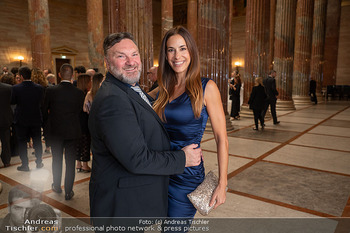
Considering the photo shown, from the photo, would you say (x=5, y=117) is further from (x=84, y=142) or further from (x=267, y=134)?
(x=267, y=134)

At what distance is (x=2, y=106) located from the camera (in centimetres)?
477

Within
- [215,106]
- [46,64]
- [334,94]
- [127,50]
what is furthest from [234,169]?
[334,94]

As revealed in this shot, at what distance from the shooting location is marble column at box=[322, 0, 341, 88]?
20.7 m

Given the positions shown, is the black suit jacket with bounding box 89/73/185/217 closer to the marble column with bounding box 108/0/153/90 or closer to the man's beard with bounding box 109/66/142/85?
the man's beard with bounding box 109/66/142/85

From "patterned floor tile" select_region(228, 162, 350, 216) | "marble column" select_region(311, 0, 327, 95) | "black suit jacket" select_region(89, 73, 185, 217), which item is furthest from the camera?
"marble column" select_region(311, 0, 327, 95)

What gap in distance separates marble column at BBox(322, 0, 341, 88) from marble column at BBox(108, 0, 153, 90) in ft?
64.2

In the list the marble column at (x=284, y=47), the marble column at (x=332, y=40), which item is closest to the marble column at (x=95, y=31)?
the marble column at (x=284, y=47)

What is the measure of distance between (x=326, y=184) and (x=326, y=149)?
2303 millimetres

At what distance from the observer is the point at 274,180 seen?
410 centimetres

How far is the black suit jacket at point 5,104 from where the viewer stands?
15.6ft

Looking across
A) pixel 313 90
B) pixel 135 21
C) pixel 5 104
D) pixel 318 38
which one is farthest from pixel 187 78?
pixel 318 38

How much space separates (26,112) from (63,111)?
147 cm

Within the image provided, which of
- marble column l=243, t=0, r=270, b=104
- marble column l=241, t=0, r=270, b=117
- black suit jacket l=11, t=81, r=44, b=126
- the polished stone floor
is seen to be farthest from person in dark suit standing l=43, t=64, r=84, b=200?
marble column l=243, t=0, r=270, b=104

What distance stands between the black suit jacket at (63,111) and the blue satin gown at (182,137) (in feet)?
7.87
